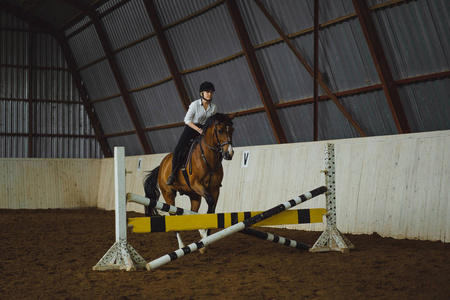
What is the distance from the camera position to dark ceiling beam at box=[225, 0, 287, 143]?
45.0 feet

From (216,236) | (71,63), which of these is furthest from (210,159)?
(71,63)

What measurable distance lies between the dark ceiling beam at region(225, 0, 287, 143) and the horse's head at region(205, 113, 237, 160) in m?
6.49

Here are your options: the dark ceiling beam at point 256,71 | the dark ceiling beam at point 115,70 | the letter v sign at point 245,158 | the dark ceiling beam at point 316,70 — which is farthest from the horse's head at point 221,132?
the dark ceiling beam at point 115,70

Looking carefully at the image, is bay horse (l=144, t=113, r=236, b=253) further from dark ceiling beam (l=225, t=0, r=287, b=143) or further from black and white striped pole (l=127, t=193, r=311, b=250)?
dark ceiling beam (l=225, t=0, r=287, b=143)

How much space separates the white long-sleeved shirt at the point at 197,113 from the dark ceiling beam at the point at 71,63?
16095mm

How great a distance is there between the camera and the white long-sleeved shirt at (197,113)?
8.16 m

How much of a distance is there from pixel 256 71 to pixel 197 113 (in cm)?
599

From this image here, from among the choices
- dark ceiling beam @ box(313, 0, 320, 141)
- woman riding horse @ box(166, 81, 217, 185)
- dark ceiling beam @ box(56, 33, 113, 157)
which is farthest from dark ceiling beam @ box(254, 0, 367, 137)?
dark ceiling beam @ box(56, 33, 113, 157)

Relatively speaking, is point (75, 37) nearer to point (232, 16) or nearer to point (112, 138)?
point (112, 138)

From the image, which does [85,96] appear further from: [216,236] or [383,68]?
[216,236]

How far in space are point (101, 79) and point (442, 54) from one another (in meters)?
15.2

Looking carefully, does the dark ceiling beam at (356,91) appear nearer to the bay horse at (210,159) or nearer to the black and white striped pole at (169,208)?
the bay horse at (210,159)

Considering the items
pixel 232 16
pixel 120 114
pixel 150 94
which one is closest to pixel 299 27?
pixel 232 16

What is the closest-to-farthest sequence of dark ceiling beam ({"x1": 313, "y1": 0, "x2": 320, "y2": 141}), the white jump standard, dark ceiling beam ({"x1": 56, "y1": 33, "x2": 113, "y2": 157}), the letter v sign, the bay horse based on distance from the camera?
the white jump standard
the bay horse
dark ceiling beam ({"x1": 313, "y1": 0, "x2": 320, "y2": 141})
the letter v sign
dark ceiling beam ({"x1": 56, "y1": 33, "x2": 113, "y2": 157})
